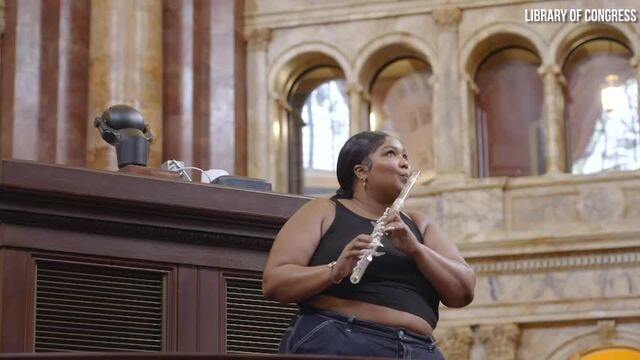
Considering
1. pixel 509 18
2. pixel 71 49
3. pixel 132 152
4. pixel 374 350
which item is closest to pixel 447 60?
pixel 509 18

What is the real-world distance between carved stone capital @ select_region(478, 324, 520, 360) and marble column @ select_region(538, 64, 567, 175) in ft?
5.75

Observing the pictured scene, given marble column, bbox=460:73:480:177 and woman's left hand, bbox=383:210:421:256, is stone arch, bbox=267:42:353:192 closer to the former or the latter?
marble column, bbox=460:73:480:177

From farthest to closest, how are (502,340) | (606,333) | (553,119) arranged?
(553,119)
(502,340)
(606,333)

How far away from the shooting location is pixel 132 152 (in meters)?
6.26

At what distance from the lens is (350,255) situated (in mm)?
4500

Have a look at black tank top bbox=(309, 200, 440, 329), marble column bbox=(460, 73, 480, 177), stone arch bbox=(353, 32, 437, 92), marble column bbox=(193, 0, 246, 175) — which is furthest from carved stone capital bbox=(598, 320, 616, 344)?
black tank top bbox=(309, 200, 440, 329)

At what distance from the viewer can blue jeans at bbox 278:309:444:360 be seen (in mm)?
4562

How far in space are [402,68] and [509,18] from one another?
1.40m

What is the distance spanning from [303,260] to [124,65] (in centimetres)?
1278

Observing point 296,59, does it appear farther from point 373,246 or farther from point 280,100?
point 373,246

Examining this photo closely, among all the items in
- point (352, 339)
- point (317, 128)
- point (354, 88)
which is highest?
point (354, 88)

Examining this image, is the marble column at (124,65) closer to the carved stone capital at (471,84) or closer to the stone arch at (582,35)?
the carved stone capital at (471,84)

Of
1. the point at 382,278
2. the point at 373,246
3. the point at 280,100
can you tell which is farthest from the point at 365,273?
the point at 280,100

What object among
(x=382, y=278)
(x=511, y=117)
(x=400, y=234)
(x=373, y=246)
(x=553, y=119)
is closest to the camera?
(x=373, y=246)
